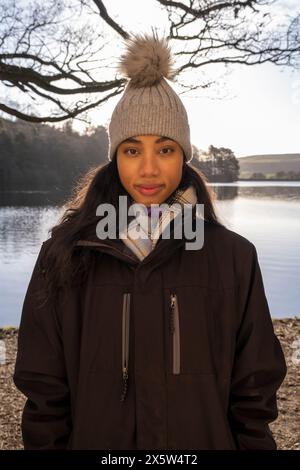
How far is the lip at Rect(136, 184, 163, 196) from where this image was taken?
149 centimetres

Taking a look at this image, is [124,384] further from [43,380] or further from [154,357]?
[43,380]

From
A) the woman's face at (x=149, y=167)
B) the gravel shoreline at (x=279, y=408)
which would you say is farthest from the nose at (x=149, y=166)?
the gravel shoreline at (x=279, y=408)

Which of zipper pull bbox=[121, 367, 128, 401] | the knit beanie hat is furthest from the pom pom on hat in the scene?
A: zipper pull bbox=[121, 367, 128, 401]

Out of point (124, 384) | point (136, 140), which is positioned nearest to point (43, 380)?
point (124, 384)

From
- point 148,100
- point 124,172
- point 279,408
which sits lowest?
point 279,408

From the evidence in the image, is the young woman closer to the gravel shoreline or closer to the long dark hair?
the long dark hair

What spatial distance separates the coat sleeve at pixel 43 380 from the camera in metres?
1.40

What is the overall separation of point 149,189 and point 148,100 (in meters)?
0.34

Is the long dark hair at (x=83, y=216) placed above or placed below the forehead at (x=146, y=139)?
below

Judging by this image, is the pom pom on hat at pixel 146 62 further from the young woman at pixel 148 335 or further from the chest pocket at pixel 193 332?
the chest pocket at pixel 193 332

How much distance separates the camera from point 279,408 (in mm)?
3652

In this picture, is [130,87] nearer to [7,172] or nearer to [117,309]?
[117,309]

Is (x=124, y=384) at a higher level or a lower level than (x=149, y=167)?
lower

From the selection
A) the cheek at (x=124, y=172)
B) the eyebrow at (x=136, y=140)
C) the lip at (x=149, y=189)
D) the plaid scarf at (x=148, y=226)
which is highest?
the eyebrow at (x=136, y=140)
